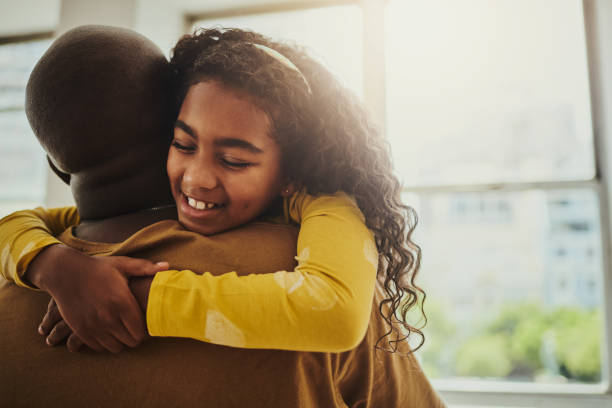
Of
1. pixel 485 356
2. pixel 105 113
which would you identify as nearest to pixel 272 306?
pixel 105 113

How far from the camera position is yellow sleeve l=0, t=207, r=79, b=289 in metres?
0.65

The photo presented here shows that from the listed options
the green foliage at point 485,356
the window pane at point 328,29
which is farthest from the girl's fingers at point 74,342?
the green foliage at point 485,356

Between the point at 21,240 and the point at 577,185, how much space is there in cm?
196

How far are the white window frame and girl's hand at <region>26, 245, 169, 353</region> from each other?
126cm

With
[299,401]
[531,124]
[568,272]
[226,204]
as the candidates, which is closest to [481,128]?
[531,124]

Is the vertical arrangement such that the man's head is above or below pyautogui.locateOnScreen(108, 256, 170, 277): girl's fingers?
above

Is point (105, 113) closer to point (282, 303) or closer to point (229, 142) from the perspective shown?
point (229, 142)

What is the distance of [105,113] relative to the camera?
634 millimetres

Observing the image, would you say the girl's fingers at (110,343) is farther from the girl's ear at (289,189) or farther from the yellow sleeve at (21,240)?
the girl's ear at (289,189)

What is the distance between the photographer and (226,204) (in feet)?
2.34

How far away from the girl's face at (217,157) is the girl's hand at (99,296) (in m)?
0.14

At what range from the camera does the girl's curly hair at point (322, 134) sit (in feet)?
2.29

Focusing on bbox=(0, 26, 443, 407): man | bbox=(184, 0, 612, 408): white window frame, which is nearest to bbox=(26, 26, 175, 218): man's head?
bbox=(0, 26, 443, 407): man

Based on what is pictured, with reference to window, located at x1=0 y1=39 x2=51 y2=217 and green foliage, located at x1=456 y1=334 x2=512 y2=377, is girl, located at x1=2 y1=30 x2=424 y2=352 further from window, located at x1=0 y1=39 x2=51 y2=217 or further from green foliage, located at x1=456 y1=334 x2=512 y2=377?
green foliage, located at x1=456 y1=334 x2=512 y2=377
